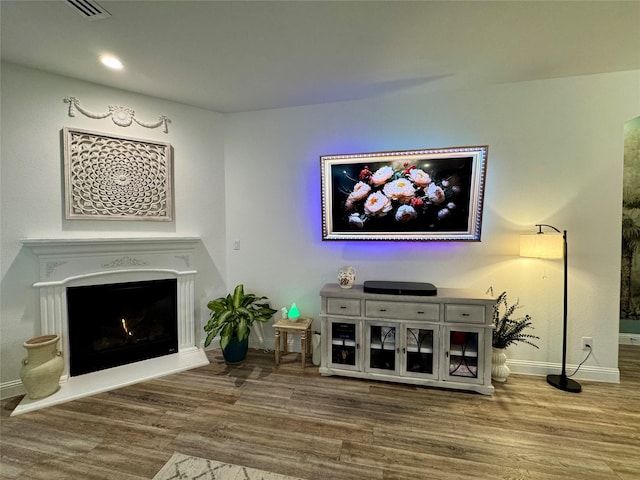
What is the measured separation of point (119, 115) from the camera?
255cm

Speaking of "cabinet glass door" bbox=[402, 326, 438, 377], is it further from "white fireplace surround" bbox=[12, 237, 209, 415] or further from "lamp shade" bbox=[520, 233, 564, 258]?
"white fireplace surround" bbox=[12, 237, 209, 415]

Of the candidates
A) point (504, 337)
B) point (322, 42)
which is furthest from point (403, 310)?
point (322, 42)

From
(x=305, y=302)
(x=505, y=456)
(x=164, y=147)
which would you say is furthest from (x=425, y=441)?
(x=164, y=147)

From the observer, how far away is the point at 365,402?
214 centimetres

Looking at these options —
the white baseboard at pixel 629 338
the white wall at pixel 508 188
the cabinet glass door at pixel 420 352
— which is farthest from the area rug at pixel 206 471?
the white baseboard at pixel 629 338

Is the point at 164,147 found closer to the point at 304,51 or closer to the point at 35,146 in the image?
the point at 35,146

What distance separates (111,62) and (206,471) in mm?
3046

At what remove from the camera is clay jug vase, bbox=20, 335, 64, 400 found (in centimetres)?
207

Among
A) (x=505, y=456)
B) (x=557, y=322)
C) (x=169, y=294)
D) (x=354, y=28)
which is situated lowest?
(x=505, y=456)

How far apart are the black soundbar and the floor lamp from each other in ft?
2.85

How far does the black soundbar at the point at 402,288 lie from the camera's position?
235 cm

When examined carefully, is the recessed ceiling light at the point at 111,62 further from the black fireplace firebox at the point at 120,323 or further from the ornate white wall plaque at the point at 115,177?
the black fireplace firebox at the point at 120,323

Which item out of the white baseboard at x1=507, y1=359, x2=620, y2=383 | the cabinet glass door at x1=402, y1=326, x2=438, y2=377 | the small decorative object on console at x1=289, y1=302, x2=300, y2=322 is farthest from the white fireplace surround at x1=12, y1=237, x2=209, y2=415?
the white baseboard at x1=507, y1=359, x2=620, y2=383

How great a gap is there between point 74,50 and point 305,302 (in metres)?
2.94
